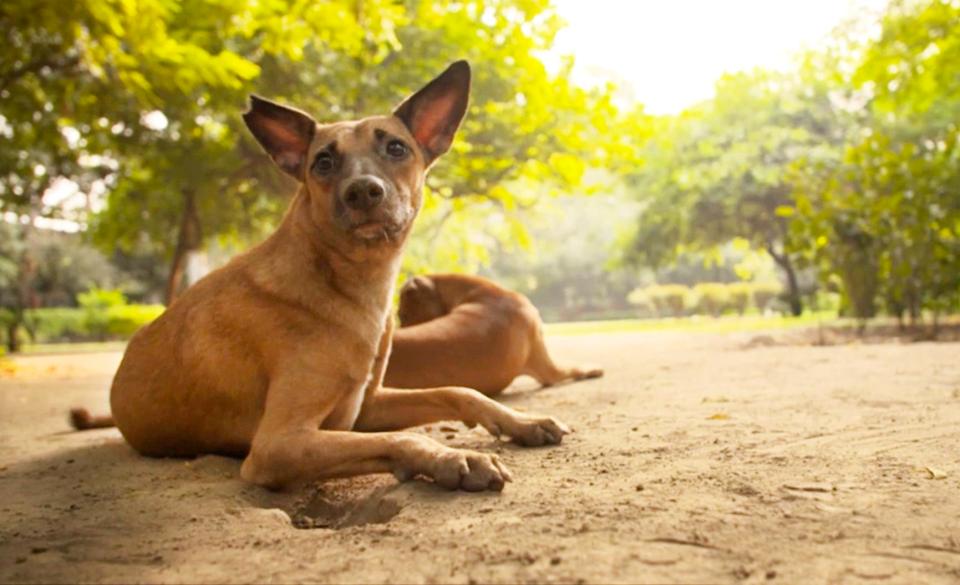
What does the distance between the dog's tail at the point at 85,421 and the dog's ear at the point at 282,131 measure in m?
2.42

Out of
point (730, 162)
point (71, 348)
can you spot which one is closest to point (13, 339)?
point (71, 348)

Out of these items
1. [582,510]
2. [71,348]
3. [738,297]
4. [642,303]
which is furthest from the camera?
[642,303]

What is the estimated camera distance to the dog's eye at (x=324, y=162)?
3.21 meters

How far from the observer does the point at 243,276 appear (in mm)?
3273

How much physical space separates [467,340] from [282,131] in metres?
2.08

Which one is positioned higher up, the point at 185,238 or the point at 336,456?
the point at 185,238

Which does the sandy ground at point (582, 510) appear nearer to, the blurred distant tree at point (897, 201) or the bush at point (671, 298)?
the blurred distant tree at point (897, 201)

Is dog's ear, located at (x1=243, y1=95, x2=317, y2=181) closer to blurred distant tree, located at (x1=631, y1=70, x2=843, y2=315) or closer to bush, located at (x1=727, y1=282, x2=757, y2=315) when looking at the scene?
blurred distant tree, located at (x1=631, y1=70, x2=843, y2=315)

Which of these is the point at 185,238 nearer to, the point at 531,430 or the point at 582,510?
the point at 531,430

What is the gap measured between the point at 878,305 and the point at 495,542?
10.4 meters

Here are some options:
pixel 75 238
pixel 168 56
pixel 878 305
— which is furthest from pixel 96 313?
pixel 878 305

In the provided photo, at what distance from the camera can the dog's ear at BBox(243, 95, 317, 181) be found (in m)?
3.39

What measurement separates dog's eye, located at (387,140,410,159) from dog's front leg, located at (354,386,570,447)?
3.69ft

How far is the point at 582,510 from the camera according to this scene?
2156 millimetres
